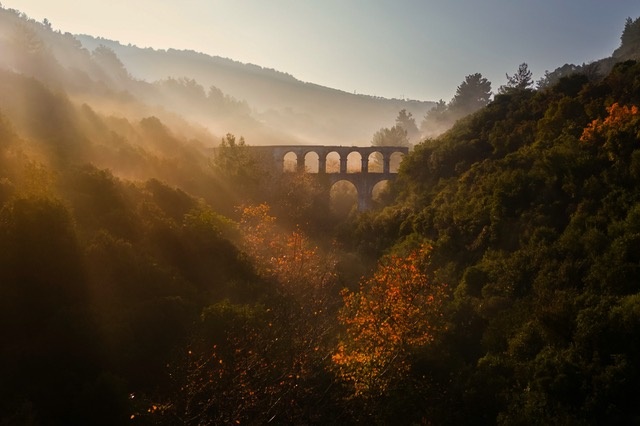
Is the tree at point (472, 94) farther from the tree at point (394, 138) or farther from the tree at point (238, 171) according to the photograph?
the tree at point (238, 171)

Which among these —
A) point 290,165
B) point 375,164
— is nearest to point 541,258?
point 290,165

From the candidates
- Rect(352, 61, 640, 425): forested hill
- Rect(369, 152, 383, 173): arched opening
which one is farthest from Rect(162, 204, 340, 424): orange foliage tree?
Rect(369, 152, 383, 173): arched opening

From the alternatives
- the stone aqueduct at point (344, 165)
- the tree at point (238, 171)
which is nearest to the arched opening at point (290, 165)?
the stone aqueduct at point (344, 165)

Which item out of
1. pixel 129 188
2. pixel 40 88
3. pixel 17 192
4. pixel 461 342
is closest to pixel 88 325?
pixel 17 192

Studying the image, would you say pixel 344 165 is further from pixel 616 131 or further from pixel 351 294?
pixel 616 131

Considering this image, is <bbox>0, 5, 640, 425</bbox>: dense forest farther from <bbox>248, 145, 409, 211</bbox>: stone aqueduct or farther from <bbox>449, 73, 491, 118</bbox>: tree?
<bbox>449, 73, 491, 118</bbox>: tree
